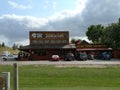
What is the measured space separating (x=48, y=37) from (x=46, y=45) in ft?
6.75

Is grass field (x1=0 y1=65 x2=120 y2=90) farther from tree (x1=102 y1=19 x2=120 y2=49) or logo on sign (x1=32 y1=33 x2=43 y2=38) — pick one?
tree (x1=102 y1=19 x2=120 y2=49)

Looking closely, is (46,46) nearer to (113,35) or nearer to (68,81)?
(113,35)

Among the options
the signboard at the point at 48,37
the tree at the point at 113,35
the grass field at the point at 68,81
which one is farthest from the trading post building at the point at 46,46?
the grass field at the point at 68,81

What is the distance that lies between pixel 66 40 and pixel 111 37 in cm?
1347

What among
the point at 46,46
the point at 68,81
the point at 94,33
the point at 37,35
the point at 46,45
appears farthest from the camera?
the point at 94,33

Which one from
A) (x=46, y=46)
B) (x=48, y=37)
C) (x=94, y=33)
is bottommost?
(x=46, y=46)

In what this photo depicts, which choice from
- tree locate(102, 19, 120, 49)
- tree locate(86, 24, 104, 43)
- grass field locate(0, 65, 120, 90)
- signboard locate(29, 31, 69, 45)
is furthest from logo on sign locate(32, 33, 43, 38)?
tree locate(86, 24, 104, 43)

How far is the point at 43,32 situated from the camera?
90312mm

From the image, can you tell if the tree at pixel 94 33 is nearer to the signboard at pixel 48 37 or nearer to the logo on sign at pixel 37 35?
the signboard at pixel 48 37

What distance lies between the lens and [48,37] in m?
90.6

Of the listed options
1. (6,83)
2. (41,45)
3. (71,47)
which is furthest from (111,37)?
(6,83)

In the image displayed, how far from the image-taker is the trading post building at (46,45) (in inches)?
3504

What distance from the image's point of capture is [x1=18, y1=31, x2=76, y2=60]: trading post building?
89.0 meters

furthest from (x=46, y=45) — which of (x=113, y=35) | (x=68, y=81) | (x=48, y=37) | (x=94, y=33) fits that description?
(x=94, y=33)
